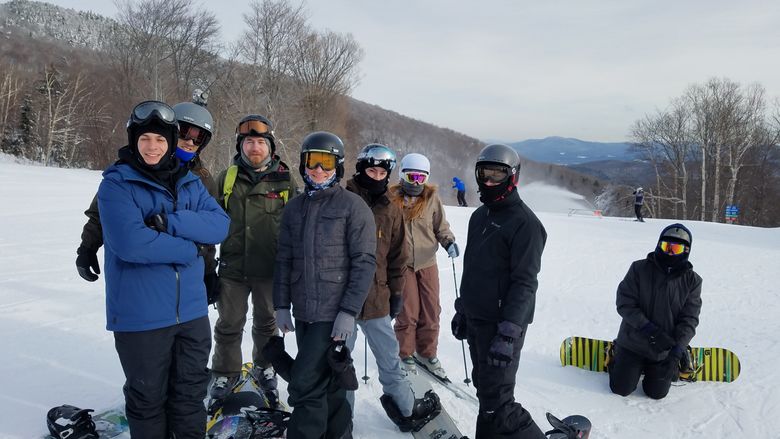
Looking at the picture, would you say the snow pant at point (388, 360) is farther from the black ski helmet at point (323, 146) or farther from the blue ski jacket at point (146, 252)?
the blue ski jacket at point (146, 252)

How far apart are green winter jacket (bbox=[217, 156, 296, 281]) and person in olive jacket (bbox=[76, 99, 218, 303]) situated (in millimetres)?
145

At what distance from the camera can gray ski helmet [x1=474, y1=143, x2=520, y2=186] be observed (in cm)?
299

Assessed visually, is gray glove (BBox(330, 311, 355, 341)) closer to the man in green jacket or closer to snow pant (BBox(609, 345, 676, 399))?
the man in green jacket

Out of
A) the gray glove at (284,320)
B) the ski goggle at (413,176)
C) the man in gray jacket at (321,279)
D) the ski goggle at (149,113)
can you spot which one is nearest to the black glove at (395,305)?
the man in gray jacket at (321,279)

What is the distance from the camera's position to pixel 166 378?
2.55m

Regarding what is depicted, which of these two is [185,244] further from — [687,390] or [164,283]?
[687,390]

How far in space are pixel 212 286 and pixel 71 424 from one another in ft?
3.98

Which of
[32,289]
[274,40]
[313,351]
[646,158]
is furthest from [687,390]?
[646,158]

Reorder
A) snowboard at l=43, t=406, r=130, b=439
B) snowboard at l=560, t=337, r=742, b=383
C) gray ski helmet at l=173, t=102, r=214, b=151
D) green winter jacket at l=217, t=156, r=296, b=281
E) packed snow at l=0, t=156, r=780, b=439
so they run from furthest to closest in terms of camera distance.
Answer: snowboard at l=560, t=337, r=742, b=383, packed snow at l=0, t=156, r=780, b=439, green winter jacket at l=217, t=156, r=296, b=281, gray ski helmet at l=173, t=102, r=214, b=151, snowboard at l=43, t=406, r=130, b=439

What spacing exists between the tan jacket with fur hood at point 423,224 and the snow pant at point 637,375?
203 centimetres

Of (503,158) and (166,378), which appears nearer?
(166,378)

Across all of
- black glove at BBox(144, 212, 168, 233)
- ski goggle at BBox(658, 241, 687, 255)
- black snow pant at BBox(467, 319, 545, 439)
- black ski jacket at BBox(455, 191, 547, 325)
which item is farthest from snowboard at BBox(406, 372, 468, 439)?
ski goggle at BBox(658, 241, 687, 255)

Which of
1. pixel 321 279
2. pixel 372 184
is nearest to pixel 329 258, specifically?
pixel 321 279

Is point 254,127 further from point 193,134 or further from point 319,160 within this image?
point 319,160
